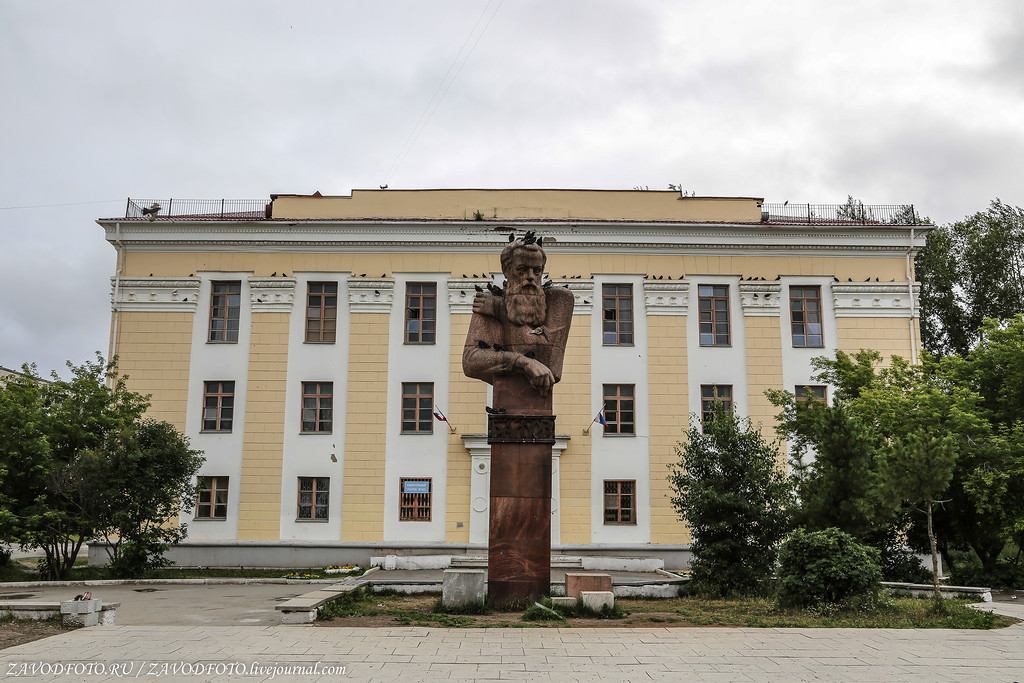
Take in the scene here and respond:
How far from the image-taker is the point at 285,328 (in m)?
27.2

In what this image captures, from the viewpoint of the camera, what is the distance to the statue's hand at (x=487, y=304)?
13.4 m

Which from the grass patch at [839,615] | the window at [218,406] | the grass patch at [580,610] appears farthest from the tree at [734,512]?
the window at [218,406]

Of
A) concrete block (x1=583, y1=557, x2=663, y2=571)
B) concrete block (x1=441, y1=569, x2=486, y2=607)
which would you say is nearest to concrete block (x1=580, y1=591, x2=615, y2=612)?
concrete block (x1=441, y1=569, x2=486, y2=607)

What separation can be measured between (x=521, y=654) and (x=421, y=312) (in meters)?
19.5

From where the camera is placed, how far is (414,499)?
25953mm

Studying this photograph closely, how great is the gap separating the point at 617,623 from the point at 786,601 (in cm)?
352

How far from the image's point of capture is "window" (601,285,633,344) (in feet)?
89.7

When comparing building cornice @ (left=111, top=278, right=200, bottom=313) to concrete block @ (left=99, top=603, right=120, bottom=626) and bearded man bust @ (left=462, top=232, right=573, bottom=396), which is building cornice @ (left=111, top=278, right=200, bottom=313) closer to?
concrete block @ (left=99, top=603, right=120, bottom=626)

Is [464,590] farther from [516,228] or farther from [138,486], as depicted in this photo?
[516,228]

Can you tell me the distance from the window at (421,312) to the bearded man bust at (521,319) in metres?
14.0

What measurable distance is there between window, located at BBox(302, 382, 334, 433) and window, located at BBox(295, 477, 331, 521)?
1.70m

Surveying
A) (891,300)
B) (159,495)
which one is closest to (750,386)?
(891,300)

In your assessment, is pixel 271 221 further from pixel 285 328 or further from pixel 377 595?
pixel 377 595

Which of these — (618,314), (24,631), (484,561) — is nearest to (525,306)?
(24,631)
